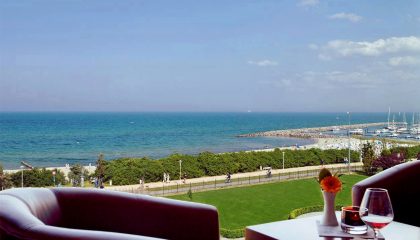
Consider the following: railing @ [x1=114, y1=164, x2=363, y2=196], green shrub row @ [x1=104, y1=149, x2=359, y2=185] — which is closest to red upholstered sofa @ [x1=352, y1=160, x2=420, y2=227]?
green shrub row @ [x1=104, y1=149, x2=359, y2=185]

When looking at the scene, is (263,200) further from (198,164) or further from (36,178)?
(36,178)

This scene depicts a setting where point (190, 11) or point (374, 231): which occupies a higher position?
point (190, 11)

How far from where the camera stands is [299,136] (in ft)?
118

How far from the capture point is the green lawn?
9.28m

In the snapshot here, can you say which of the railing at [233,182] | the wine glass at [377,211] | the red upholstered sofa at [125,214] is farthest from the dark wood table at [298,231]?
the railing at [233,182]

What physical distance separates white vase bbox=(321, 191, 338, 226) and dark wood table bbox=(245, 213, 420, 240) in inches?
2.8

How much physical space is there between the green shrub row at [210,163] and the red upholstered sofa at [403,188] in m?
6.51

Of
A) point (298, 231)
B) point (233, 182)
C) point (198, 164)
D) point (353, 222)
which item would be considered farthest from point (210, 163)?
point (353, 222)

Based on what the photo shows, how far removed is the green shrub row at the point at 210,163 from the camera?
8.95 metres

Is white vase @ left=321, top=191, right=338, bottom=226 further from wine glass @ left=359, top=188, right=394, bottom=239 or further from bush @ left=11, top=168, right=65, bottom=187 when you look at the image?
bush @ left=11, top=168, right=65, bottom=187

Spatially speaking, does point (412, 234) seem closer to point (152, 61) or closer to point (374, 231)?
point (374, 231)

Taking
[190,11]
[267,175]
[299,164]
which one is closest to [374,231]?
[190,11]

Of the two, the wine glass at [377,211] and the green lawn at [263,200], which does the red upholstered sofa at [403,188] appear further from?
the green lawn at [263,200]

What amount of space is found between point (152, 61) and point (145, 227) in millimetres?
22720
